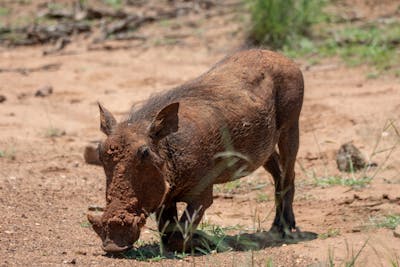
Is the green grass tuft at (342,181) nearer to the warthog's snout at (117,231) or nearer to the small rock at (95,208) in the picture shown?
the small rock at (95,208)

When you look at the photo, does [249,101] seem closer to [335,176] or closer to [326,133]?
[335,176]

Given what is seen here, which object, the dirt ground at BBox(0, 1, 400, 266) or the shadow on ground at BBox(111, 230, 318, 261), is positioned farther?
the dirt ground at BBox(0, 1, 400, 266)

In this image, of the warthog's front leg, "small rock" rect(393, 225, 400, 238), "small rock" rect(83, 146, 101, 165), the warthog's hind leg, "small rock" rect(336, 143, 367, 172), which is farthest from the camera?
"small rock" rect(83, 146, 101, 165)

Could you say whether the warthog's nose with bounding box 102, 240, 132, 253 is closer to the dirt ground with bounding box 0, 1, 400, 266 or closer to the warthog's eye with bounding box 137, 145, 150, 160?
the dirt ground with bounding box 0, 1, 400, 266

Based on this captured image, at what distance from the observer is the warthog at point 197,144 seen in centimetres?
504

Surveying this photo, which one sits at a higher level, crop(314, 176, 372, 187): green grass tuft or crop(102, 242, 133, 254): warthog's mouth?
crop(102, 242, 133, 254): warthog's mouth

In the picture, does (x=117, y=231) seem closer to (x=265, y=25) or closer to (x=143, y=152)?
(x=143, y=152)

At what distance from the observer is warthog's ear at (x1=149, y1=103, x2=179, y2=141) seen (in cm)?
516

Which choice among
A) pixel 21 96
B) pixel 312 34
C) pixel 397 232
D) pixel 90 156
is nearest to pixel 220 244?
pixel 397 232

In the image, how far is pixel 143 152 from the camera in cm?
507

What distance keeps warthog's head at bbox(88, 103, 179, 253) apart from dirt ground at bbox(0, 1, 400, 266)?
0.59 ft

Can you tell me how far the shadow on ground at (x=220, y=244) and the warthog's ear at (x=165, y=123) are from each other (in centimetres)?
65

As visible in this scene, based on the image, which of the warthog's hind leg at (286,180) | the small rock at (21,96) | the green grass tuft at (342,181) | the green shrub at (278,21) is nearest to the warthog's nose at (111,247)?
the warthog's hind leg at (286,180)

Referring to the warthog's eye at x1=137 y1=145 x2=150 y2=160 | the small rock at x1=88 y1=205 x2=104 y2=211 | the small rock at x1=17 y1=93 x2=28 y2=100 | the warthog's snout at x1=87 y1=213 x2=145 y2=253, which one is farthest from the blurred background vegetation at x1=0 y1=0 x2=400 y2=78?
the warthog's snout at x1=87 y1=213 x2=145 y2=253
